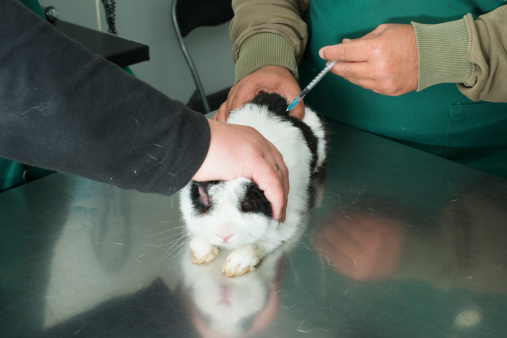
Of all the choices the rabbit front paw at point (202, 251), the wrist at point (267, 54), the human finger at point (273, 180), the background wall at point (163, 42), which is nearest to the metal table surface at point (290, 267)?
the rabbit front paw at point (202, 251)

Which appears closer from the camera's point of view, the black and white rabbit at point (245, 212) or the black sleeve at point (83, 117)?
the black sleeve at point (83, 117)

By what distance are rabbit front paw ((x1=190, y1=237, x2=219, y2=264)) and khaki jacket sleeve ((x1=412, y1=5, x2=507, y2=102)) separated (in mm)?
624

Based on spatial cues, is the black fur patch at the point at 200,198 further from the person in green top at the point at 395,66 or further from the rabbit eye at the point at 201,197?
the person in green top at the point at 395,66

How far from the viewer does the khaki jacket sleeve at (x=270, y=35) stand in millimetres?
1412

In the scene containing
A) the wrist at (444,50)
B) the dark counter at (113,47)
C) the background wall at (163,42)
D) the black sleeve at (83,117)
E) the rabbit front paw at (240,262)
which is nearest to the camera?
the black sleeve at (83,117)

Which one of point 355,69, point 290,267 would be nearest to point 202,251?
point 290,267

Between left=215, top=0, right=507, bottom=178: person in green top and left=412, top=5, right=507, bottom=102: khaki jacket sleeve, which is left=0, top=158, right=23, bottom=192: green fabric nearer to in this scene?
left=215, top=0, right=507, bottom=178: person in green top

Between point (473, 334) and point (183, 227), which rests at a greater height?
point (473, 334)

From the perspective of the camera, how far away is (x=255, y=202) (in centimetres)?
98

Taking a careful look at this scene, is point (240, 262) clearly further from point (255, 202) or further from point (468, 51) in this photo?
point (468, 51)

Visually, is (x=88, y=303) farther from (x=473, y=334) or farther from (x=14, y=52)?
(x=473, y=334)

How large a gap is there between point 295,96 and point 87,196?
0.63 metres

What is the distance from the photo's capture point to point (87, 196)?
47.8 inches

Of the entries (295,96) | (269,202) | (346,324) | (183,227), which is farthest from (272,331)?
(295,96)
